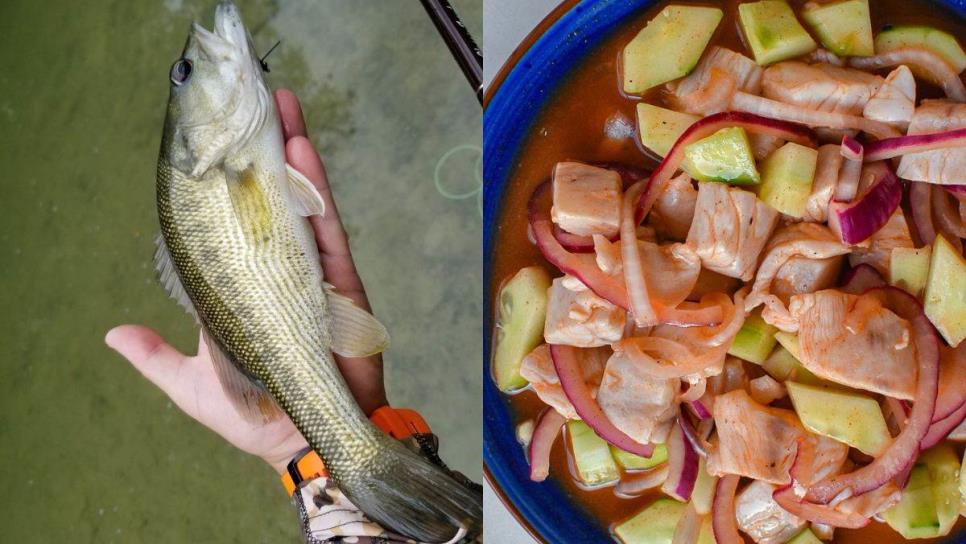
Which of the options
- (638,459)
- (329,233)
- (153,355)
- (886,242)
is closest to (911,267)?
(886,242)

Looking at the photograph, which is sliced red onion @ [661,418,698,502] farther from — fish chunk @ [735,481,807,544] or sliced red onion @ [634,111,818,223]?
sliced red onion @ [634,111,818,223]

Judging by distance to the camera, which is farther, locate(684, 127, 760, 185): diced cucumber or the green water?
the green water

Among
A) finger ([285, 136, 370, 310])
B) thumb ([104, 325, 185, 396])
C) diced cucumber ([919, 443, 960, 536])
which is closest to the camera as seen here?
diced cucumber ([919, 443, 960, 536])

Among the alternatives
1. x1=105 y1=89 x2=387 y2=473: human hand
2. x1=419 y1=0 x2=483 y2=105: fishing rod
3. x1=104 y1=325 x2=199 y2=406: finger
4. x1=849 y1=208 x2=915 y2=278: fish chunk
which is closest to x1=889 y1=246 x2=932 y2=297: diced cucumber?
x1=849 y1=208 x2=915 y2=278: fish chunk

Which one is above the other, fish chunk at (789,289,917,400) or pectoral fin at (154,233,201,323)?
pectoral fin at (154,233,201,323)

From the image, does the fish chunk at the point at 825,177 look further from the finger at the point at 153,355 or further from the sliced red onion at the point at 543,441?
the finger at the point at 153,355

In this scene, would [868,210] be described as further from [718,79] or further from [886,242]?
[718,79]
